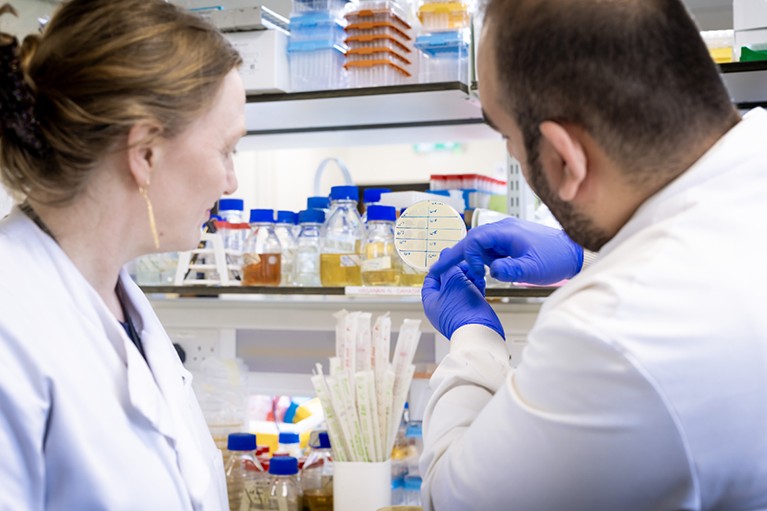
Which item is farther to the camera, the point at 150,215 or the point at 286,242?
the point at 286,242

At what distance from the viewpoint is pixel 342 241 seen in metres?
2.16

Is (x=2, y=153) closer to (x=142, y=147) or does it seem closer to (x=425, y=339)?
(x=142, y=147)

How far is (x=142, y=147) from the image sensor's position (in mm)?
1296

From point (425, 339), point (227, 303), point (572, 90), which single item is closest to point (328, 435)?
point (425, 339)

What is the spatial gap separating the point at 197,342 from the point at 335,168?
14.0ft

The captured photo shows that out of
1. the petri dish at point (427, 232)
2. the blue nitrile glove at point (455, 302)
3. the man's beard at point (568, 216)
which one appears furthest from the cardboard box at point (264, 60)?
the man's beard at point (568, 216)

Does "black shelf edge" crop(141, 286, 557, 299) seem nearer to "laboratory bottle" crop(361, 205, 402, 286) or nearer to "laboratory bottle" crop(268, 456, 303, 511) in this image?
"laboratory bottle" crop(361, 205, 402, 286)

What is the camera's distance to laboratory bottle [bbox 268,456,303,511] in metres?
1.83

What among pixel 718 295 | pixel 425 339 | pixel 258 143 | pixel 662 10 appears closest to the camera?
pixel 718 295

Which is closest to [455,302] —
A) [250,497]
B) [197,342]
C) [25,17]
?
[250,497]

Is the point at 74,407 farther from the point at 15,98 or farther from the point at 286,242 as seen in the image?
the point at 286,242

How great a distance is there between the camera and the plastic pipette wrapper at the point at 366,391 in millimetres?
1862

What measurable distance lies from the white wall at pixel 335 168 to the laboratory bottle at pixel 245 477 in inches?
145

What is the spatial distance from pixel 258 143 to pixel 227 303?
1.72 feet
